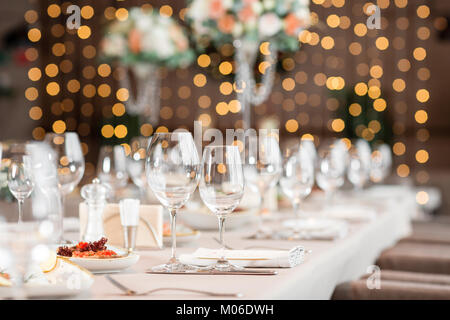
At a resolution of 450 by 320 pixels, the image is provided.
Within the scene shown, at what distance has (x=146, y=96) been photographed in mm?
7844

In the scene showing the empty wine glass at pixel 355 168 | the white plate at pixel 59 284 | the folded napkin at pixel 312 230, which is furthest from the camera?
the empty wine glass at pixel 355 168

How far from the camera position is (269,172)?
6.29 ft

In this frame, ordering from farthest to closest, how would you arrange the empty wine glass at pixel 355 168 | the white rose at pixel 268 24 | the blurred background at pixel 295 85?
the blurred background at pixel 295 85 < the white rose at pixel 268 24 < the empty wine glass at pixel 355 168

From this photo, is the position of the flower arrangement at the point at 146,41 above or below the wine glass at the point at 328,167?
above

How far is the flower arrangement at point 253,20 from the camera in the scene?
3355 mm

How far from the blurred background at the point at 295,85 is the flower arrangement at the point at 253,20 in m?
2.57

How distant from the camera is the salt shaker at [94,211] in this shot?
1.69 m

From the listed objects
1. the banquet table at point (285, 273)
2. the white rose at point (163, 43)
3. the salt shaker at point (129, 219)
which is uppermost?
the white rose at point (163, 43)

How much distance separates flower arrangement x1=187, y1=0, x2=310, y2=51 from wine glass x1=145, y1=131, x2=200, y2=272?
6.66ft

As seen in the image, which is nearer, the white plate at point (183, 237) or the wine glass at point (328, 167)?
the white plate at point (183, 237)

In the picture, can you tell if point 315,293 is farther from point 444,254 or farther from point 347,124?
point 347,124

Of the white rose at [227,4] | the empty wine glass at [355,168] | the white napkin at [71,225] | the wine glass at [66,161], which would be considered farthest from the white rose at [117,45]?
the wine glass at [66,161]

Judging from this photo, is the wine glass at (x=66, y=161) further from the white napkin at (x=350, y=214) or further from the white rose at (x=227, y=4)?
the white rose at (x=227, y=4)

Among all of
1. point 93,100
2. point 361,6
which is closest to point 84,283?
point 361,6
